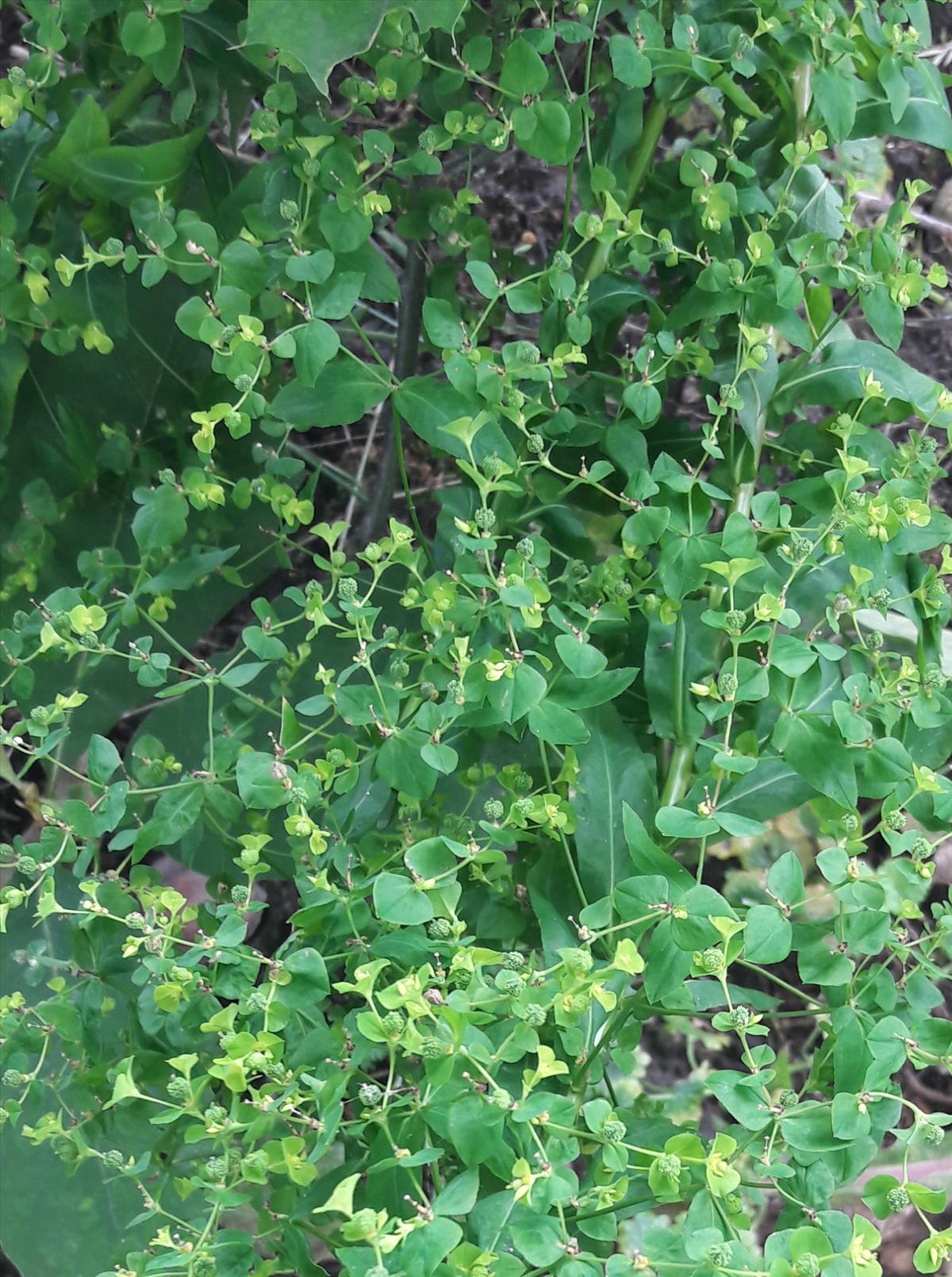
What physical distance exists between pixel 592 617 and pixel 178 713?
540 mm

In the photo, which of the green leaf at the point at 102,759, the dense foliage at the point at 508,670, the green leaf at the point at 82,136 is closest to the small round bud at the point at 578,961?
the dense foliage at the point at 508,670

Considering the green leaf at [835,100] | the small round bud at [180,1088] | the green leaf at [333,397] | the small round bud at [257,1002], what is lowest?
the small round bud at [180,1088]

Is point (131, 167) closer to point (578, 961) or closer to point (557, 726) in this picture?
point (557, 726)

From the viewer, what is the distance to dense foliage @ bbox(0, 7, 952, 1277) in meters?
0.61

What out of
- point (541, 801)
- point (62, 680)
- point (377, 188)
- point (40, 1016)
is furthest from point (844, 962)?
point (62, 680)

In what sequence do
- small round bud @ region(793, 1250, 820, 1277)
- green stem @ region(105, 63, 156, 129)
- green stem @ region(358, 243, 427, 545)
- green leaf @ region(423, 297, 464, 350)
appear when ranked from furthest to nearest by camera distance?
1. green stem @ region(358, 243, 427, 545)
2. green stem @ region(105, 63, 156, 129)
3. green leaf @ region(423, 297, 464, 350)
4. small round bud @ region(793, 1250, 820, 1277)

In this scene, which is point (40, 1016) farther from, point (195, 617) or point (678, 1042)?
point (678, 1042)

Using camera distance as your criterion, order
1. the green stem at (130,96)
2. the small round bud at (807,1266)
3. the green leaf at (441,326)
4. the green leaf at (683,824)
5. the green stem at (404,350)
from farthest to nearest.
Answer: the green stem at (404,350), the green stem at (130,96), the green leaf at (441,326), the green leaf at (683,824), the small round bud at (807,1266)

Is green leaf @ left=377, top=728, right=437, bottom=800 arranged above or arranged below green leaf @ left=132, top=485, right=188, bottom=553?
below

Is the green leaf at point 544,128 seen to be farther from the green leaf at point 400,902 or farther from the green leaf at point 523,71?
the green leaf at point 400,902

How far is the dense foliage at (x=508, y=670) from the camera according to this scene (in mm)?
611

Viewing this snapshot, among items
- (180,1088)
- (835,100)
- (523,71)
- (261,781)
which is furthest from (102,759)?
(835,100)

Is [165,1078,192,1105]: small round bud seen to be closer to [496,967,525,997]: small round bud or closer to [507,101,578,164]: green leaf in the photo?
[496,967,525,997]: small round bud

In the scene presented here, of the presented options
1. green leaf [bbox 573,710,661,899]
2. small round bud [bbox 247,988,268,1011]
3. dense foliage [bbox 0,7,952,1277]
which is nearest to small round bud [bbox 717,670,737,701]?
dense foliage [bbox 0,7,952,1277]
